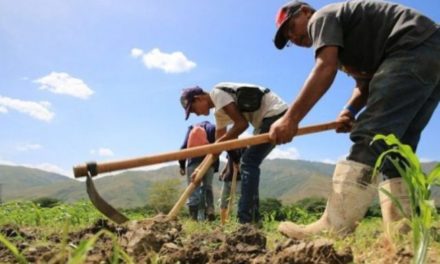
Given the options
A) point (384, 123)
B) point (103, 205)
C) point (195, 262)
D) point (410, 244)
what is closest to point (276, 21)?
point (384, 123)

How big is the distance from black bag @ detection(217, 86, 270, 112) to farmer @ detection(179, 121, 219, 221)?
97.5 inches

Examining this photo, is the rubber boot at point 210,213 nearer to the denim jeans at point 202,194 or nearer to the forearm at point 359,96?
the denim jeans at point 202,194

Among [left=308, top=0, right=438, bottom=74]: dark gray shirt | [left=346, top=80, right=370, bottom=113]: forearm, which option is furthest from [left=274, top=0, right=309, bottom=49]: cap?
[left=346, top=80, right=370, bottom=113]: forearm

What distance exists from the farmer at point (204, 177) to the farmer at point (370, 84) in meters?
4.31

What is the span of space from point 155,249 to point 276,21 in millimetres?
2504

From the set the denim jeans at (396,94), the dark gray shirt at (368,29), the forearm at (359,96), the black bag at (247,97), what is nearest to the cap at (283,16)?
the dark gray shirt at (368,29)

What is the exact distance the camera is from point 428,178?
1.55m

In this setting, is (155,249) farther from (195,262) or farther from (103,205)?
(103,205)

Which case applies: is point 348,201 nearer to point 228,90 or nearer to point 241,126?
point 241,126

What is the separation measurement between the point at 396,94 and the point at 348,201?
0.75 metres

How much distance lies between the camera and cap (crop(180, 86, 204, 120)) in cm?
579

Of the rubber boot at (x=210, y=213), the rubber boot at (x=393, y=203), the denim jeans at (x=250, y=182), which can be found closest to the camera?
the rubber boot at (x=393, y=203)

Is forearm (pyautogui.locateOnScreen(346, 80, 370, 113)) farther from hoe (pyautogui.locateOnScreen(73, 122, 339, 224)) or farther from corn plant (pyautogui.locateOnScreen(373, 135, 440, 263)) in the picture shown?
corn plant (pyautogui.locateOnScreen(373, 135, 440, 263))

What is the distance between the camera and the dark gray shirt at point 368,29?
3.14 m
